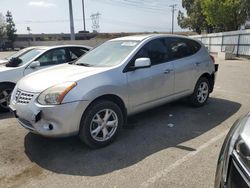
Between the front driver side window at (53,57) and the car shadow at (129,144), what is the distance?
8.37 ft

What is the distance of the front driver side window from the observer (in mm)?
6738

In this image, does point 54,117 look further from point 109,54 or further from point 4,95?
point 4,95

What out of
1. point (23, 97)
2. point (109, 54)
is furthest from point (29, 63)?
point (23, 97)

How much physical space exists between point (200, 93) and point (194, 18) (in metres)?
34.5

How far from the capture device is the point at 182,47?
567 centimetres

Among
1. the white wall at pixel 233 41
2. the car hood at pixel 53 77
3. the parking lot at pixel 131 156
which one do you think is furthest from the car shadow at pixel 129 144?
the white wall at pixel 233 41

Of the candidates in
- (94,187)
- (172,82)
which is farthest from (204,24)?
(94,187)

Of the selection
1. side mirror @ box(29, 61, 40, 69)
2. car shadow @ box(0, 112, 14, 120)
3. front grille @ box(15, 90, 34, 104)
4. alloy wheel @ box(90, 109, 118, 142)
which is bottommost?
car shadow @ box(0, 112, 14, 120)

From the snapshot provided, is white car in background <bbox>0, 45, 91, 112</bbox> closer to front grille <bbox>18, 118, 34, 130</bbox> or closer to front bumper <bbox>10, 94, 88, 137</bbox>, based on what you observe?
front grille <bbox>18, 118, 34, 130</bbox>

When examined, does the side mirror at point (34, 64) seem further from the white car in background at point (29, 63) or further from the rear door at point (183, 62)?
the rear door at point (183, 62)

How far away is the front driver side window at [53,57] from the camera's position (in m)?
6.74

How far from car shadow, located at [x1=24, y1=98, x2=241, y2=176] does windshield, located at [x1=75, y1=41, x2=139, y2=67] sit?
50.8 inches

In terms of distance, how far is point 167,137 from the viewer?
4.49 m

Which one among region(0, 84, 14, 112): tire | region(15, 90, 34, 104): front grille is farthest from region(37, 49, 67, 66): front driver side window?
region(15, 90, 34, 104): front grille
